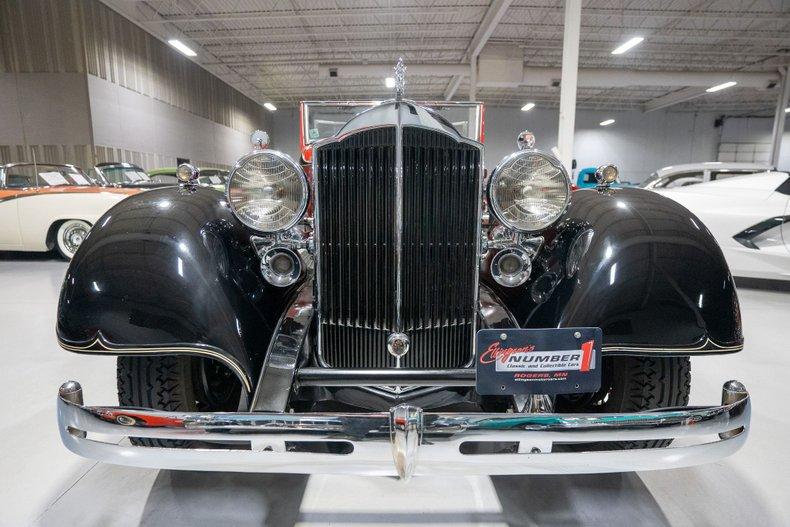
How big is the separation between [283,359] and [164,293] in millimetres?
414

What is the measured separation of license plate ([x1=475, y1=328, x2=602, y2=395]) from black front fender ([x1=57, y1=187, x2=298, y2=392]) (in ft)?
2.37

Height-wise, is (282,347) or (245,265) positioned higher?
(245,265)

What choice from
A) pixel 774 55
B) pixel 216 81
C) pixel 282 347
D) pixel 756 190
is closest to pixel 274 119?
pixel 216 81

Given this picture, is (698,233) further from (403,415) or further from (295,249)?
(295,249)

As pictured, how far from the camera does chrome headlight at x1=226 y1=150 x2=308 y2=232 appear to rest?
4.88 feet

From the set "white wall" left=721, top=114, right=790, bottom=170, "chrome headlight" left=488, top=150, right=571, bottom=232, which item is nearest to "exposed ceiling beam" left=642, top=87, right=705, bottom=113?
"white wall" left=721, top=114, right=790, bottom=170

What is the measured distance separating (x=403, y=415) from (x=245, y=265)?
34.4 inches

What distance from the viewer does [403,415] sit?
1021mm

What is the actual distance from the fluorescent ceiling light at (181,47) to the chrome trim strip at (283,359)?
42.5 ft

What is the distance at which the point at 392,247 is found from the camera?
4.79ft

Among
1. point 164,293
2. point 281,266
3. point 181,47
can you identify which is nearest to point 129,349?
point 164,293

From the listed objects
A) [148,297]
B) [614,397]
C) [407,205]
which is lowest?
[614,397]

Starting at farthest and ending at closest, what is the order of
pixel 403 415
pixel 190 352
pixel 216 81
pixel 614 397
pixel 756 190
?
pixel 216 81, pixel 756 190, pixel 614 397, pixel 190 352, pixel 403 415

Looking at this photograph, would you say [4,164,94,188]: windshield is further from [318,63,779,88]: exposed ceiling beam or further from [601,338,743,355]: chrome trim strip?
[318,63,779,88]: exposed ceiling beam
